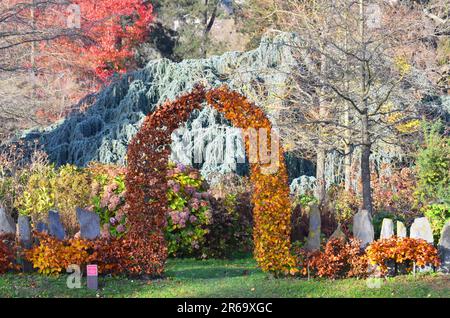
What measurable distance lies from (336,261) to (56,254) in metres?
3.48

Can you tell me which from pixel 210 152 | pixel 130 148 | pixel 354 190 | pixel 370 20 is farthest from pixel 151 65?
pixel 130 148

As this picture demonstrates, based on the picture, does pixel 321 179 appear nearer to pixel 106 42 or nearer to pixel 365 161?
pixel 365 161

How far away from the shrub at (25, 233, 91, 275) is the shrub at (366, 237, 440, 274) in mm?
3539

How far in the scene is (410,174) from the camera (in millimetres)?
16953

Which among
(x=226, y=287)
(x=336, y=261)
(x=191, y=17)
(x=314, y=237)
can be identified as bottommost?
(x=226, y=287)

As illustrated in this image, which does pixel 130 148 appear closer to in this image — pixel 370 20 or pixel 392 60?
pixel 370 20

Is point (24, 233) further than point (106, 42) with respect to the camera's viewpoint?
No

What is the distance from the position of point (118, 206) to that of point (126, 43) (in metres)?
16.9

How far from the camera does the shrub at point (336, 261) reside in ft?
31.9

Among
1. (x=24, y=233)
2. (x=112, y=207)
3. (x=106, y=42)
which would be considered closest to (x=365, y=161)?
(x=112, y=207)

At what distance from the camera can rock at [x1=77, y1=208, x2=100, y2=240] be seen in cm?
1025

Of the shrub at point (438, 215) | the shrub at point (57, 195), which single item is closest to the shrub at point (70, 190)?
the shrub at point (57, 195)

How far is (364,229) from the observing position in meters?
10.2

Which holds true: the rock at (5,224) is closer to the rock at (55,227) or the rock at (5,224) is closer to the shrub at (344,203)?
the rock at (55,227)
